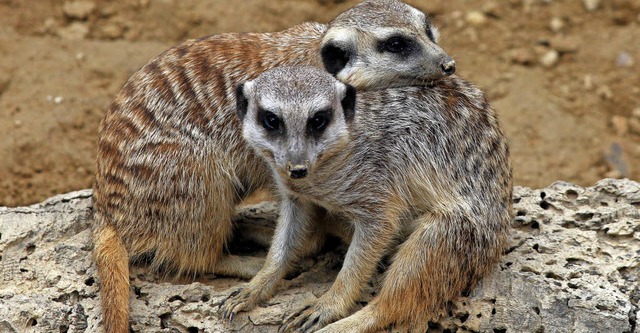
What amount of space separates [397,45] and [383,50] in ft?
0.22

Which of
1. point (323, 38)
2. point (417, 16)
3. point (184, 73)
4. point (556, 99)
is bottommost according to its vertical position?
point (184, 73)

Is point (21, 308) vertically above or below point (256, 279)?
below

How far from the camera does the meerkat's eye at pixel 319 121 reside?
3.66 m

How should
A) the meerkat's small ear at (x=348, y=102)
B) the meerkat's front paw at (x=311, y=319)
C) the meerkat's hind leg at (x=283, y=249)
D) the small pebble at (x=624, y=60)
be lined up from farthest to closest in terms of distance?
the small pebble at (x=624, y=60) < the meerkat's hind leg at (x=283, y=249) < the meerkat's front paw at (x=311, y=319) < the meerkat's small ear at (x=348, y=102)

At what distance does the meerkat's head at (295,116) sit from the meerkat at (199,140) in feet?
1.27

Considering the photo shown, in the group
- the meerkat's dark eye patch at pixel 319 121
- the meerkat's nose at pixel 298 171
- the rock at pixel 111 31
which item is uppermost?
the rock at pixel 111 31

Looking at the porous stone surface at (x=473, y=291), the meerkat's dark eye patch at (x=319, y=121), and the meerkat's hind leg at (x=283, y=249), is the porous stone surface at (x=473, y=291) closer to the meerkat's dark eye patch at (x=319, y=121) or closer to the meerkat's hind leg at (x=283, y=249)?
the meerkat's hind leg at (x=283, y=249)

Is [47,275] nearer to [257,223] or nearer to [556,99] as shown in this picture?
[257,223]

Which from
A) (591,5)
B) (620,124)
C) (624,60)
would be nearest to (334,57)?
(620,124)

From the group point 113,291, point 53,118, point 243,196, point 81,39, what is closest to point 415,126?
point 243,196

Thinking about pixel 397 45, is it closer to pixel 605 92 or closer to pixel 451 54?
pixel 451 54

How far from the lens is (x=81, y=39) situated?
24.1 ft

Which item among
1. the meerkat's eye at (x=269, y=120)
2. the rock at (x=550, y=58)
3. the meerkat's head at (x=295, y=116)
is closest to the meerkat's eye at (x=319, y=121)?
the meerkat's head at (x=295, y=116)

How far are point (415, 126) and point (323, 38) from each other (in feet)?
2.04
